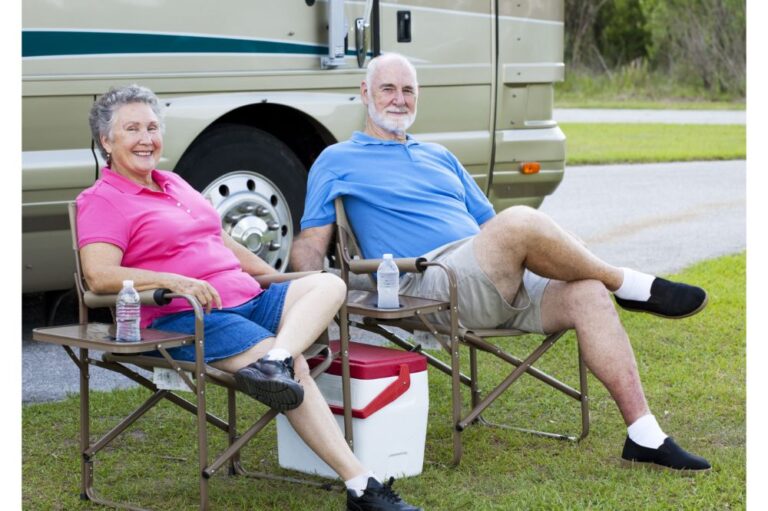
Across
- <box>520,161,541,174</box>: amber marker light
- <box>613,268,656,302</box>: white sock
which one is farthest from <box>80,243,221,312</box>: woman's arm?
<box>520,161,541,174</box>: amber marker light

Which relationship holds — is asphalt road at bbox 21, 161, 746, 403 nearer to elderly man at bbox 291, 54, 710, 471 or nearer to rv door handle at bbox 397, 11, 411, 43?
elderly man at bbox 291, 54, 710, 471

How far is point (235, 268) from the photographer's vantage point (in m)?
4.31

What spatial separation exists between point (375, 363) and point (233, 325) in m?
0.51

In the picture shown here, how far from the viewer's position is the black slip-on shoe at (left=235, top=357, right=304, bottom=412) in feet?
12.2

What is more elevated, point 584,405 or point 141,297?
point 141,297

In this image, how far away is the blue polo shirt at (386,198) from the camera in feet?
15.5

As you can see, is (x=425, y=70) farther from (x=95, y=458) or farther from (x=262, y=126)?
(x=95, y=458)

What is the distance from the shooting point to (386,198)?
477cm

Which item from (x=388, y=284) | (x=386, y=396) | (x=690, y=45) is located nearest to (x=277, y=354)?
(x=386, y=396)

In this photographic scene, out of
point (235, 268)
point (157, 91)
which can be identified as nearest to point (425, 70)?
point (157, 91)

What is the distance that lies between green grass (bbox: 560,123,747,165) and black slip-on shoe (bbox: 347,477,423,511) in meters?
11.7

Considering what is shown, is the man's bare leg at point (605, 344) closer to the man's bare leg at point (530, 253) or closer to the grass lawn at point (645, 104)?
the man's bare leg at point (530, 253)

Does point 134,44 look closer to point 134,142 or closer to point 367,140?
point 367,140

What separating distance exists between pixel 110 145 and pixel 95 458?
1104mm
